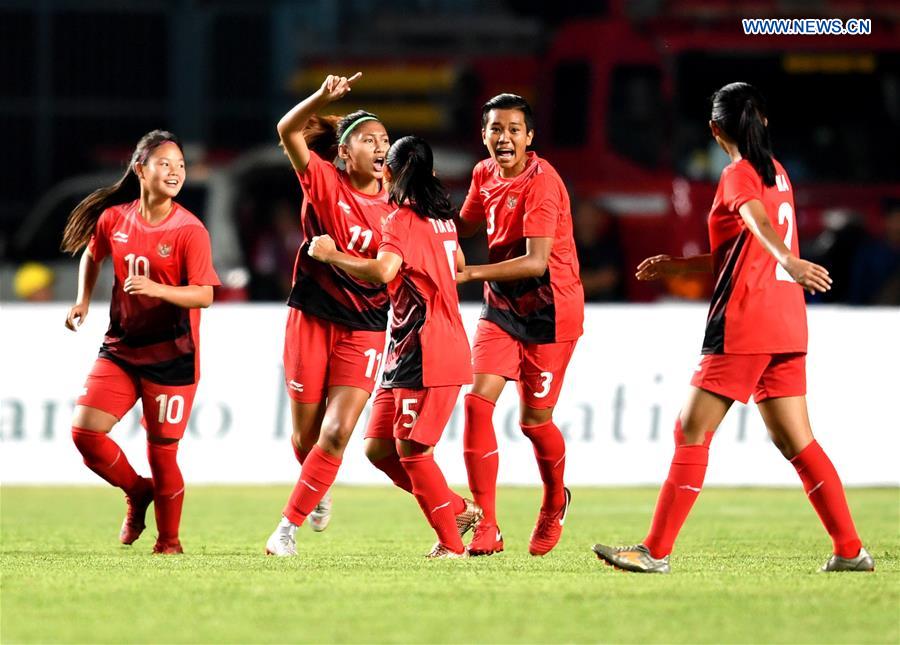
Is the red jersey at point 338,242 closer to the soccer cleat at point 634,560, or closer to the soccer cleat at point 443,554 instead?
the soccer cleat at point 443,554

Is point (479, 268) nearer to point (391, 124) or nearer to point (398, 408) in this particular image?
point (398, 408)

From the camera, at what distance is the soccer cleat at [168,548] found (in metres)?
9.27

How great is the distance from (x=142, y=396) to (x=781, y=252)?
328 centimetres

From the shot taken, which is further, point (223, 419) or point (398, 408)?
point (223, 419)

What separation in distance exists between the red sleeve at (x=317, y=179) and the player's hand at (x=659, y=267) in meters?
1.51

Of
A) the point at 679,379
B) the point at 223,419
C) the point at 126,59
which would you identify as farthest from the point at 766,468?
the point at 126,59

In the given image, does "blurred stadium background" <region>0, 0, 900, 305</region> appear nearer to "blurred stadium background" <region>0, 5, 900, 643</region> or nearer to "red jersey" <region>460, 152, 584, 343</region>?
"blurred stadium background" <region>0, 5, 900, 643</region>

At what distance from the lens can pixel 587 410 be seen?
45.3 feet

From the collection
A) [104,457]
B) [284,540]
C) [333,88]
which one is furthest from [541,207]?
[104,457]

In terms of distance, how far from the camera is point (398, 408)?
28.5 feet

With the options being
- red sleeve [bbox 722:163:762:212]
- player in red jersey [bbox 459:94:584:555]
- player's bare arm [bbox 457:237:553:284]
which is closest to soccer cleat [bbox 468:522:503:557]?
player in red jersey [bbox 459:94:584:555]

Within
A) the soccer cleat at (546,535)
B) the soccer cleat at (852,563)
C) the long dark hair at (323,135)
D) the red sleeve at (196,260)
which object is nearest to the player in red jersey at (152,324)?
the red sleeve at (196,260)

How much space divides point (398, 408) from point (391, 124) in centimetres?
1266

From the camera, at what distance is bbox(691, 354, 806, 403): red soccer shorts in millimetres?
7922
